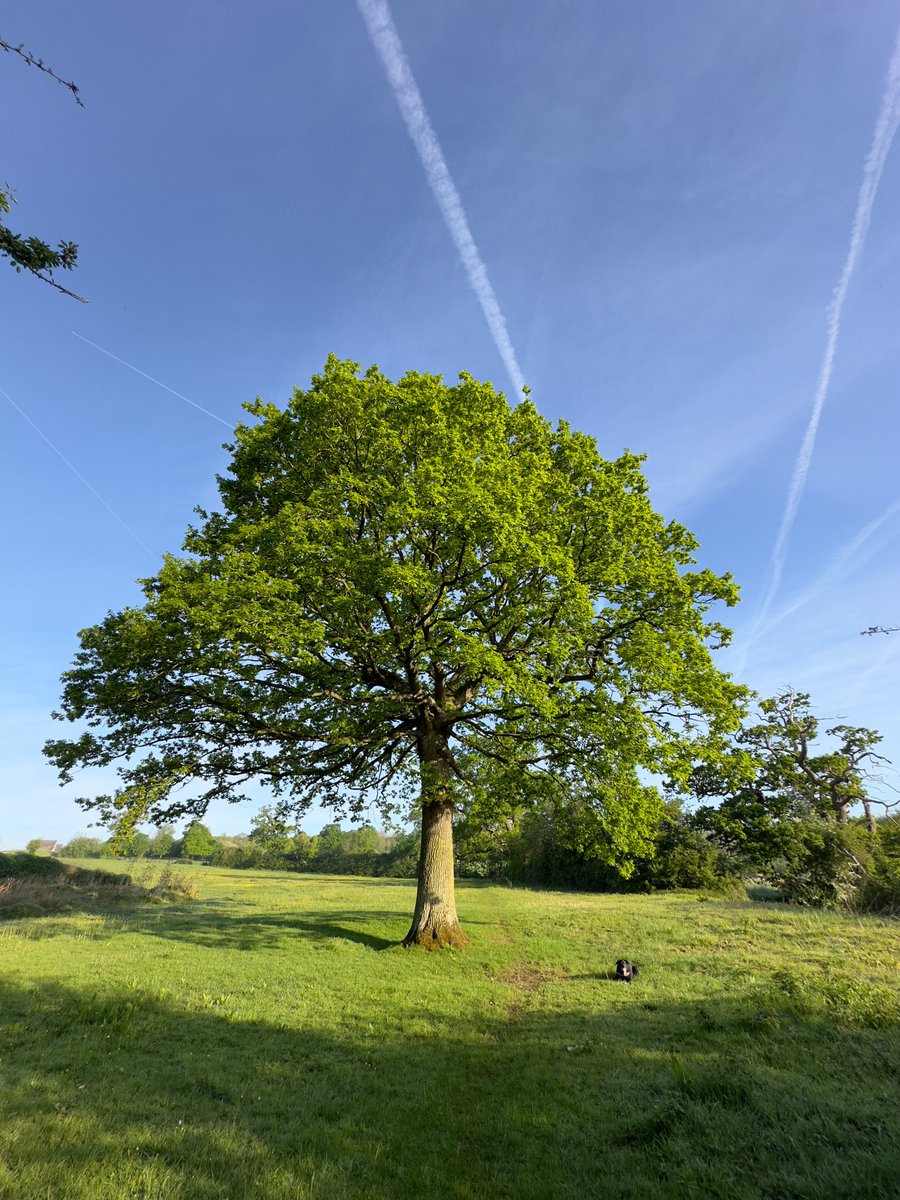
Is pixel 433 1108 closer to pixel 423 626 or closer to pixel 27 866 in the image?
pixel 423 626

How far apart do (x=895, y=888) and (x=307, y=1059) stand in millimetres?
29766

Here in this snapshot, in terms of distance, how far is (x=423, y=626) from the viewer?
57.1 ft

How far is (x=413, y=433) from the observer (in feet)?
60.1

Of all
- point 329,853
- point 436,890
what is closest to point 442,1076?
point 436,890

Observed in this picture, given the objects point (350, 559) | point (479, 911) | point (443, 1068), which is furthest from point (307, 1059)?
point (479, 911)

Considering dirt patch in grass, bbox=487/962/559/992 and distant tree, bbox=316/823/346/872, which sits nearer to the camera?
dirt patch in grass, bbox=487/962/559/992

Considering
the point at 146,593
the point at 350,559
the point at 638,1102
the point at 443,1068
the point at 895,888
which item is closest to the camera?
the point at 638,1102

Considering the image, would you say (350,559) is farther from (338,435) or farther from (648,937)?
(648,937)

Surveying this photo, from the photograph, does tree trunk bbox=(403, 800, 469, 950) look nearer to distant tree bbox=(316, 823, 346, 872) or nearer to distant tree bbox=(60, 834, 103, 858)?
distant tree bbox=(316, 823, 346, 872)

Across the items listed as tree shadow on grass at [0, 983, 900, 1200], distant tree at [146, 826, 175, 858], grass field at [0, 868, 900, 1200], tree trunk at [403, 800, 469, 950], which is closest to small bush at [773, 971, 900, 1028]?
grass field at [0, 868, 900, 1200]

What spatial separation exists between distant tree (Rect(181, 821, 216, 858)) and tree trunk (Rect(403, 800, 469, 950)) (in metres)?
145

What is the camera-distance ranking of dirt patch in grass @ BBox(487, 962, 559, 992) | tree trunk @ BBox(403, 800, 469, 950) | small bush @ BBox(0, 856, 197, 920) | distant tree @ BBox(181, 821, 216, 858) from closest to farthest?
dirt patch in grass @ BBox(487, 962, 559, 992), tree trunk @ BBox(403, 800, 469, 950), small bush @ BBox(0, 856, 197, 920), distant tree @ BBox(181, 821, 216, 858)

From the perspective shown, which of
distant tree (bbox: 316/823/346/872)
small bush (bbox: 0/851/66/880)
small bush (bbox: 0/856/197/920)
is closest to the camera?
small bush (bbox: 0/856/197/920)

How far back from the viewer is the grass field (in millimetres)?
5344
